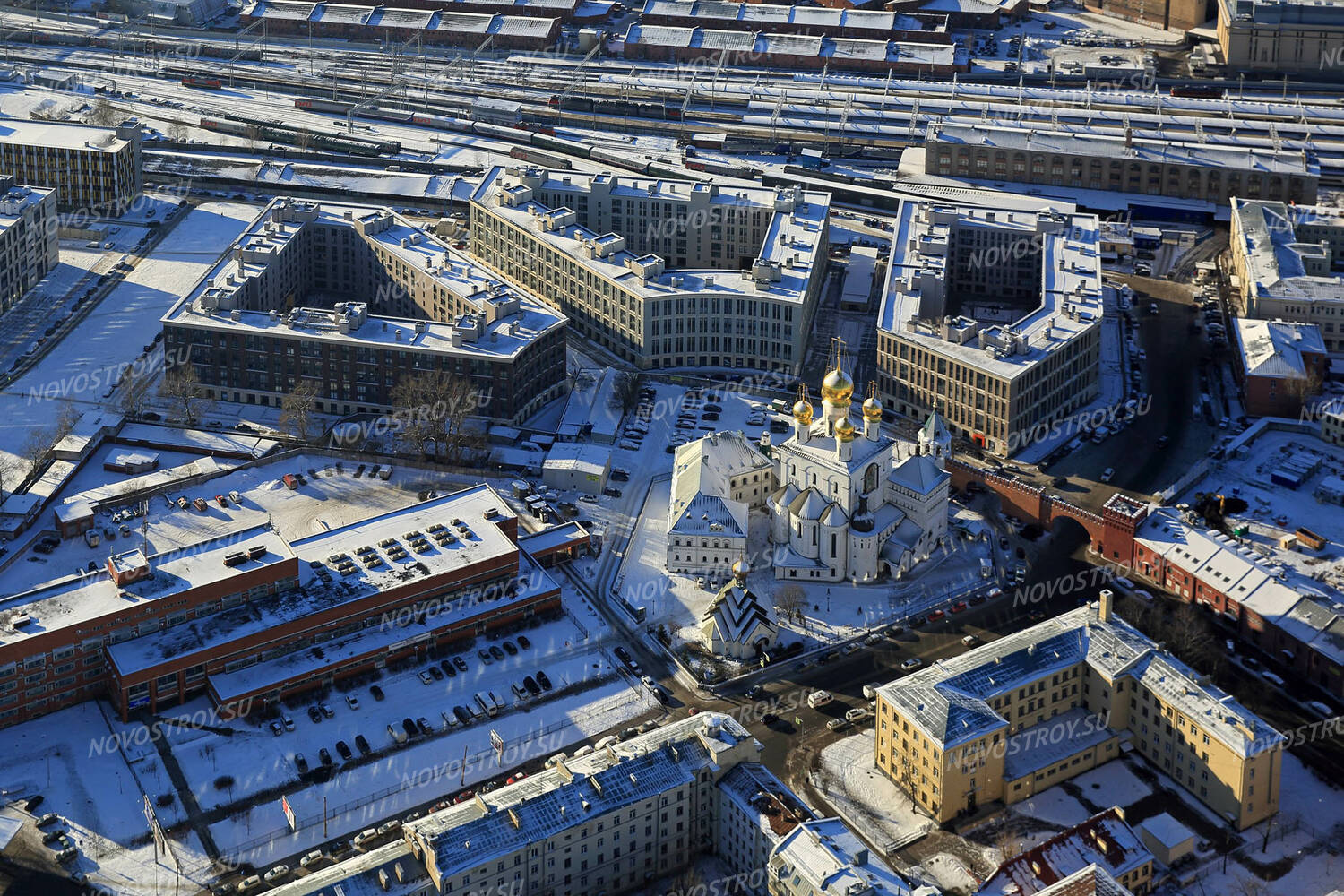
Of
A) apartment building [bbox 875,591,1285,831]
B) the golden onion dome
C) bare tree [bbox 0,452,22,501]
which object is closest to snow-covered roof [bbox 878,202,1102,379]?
the golden onion dome

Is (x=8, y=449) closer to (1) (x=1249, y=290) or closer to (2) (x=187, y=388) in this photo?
(2) (x=187, y=388)

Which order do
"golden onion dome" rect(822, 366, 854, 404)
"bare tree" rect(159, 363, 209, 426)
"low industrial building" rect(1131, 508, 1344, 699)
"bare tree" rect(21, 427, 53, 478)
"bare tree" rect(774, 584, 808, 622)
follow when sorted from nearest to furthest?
"low industrial building" rect(1131, 508, 1344, 699) → "bare tree" rect(774, 584, 808, 622) → "golden onion dome" rect(822, 366, 854, 404) → "bare tree" rect(21, 427, 53, 478) → "bare tree" rect(159, 363, 209, 426)

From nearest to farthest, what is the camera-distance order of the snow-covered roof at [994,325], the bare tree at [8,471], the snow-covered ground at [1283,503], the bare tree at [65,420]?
the snow-covered ground at [1283,503] < the bare tree at [8,471] < the bare tree at [65,420] < the snow-covered roof at [994,325]

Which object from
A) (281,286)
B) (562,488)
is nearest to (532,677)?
(562,488)

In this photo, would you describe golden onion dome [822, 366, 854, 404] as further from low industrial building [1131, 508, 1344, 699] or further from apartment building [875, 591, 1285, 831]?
apartment building [875, 591, 1285, 831]

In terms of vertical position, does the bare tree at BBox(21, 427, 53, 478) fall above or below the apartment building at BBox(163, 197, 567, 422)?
below

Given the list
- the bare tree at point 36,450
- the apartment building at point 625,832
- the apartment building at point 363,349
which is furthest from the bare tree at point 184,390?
the apartment building at point 625,832

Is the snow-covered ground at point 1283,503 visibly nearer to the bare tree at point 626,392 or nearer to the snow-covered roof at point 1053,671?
the snow-covered roof at point 1053,671
